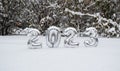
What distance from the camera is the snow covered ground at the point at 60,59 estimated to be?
3955mm

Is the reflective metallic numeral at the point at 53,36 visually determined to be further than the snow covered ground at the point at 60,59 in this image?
Yes

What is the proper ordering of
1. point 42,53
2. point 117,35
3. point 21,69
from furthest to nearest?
point 117,35 < point 42,53 < point 21,69

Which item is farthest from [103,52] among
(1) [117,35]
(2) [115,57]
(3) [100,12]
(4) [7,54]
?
(3) [100,12]

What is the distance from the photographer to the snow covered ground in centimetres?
395

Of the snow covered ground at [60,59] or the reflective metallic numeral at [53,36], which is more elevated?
the reflective metallic numeral at [53,36]

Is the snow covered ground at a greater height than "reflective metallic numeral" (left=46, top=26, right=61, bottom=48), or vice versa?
"reflective metallic numeral" (left=46, top=26, right=61, bottom=48)

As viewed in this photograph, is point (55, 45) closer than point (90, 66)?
No

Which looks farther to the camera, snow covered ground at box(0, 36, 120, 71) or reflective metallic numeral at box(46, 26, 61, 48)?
reflective metallic numeral at box(46, 26, 61, 48)

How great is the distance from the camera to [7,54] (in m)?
4.95

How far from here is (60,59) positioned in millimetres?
4516

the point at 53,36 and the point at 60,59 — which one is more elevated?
the point at 53,36

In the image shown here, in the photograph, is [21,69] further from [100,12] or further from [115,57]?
[100,12]

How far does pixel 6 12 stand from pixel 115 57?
6923mm

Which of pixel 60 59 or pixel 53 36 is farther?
pixel 53 36
